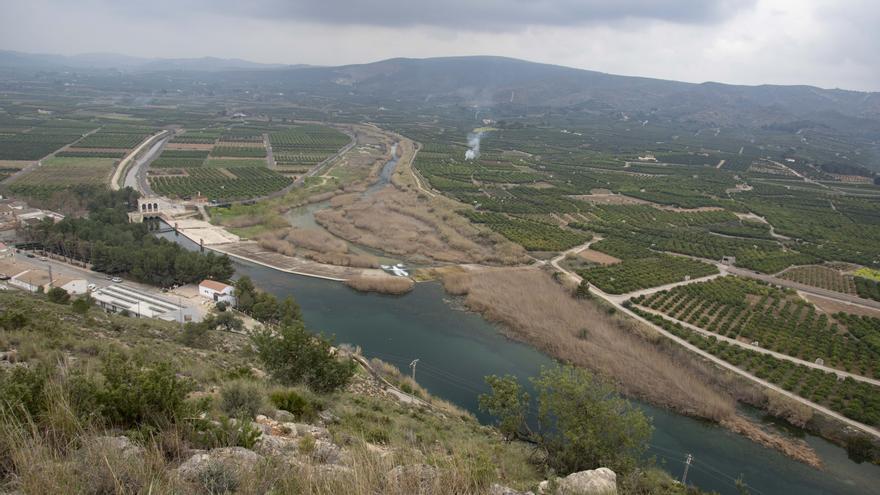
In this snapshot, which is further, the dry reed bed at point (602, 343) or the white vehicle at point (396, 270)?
the white vehicle at point (396, 270)

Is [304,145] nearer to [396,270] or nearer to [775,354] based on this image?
[396,270]

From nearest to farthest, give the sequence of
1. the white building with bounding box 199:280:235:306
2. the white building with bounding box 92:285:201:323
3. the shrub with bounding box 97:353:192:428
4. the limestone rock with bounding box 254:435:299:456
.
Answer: the shrub with bounding box 97:353:192:428
the limestone rock with bounding box 254:435:299:456
the white building with bounding box 92:285:201:323
the white building with bounding box 199:280:235:306

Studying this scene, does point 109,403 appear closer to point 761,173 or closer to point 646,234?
point 646,234

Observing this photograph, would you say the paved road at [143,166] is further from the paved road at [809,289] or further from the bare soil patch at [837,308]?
the bare soil patch at [837,308]

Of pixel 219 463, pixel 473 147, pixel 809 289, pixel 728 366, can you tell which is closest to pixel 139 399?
pixel 219 463

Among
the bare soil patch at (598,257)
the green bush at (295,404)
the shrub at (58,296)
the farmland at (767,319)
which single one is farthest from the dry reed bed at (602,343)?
the shrub at (58,296)

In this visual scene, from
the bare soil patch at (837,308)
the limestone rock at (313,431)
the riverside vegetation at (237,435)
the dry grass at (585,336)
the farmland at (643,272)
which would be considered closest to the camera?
the riverside vegetation at (237,435)

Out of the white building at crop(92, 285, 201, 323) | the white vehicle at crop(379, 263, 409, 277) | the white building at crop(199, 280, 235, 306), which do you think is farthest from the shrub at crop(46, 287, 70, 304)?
the white vehicle at crop(379, 263, 409, 277)

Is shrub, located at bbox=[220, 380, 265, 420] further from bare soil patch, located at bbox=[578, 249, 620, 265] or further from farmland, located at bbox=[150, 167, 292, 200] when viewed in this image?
farmland, located at bbox=[150, 167, 292, 200]
